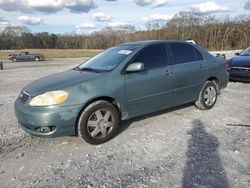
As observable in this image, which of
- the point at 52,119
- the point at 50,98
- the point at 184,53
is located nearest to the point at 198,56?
the point at 184,53

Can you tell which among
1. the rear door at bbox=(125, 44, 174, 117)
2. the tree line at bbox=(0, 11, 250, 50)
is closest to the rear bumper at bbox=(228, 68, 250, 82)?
the rear door at bbox=(125, 44, 174, 117)

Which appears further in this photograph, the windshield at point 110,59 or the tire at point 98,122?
the windshield at point 110,59

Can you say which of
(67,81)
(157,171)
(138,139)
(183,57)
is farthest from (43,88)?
(183,57)

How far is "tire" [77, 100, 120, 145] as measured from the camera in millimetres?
4379

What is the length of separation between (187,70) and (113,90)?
1.98 m

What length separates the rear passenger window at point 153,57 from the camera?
518 cm

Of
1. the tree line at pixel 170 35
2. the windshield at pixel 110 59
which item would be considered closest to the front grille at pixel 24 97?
the windshield at pixel 110 59

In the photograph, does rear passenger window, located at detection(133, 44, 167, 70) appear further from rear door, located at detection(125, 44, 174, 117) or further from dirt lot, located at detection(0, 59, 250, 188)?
dirt lot, located at detection(0, 59, 250, 188)

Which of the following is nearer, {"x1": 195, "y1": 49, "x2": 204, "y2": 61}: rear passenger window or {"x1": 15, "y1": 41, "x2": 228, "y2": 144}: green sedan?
{"x1": 15, "y1": 41, "x2": 228, "y2": 144}: green sedan

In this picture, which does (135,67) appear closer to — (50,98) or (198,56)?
(50,98)

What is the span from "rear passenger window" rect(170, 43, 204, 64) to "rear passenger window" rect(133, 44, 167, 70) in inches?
11.7

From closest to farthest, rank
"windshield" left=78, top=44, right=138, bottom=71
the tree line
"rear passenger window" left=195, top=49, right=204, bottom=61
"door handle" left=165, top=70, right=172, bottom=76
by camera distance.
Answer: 1. "windshield" left=78, top=44, right=138, bottom=71
2. "door handle" left=165, top=70, right=172, bottom=76
3. "rear passenger window" left=195, top=49, right=204, bottom=61
4. the tree line

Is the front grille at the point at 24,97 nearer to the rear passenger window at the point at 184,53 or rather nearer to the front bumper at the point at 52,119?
the front bumper at the point at 52,119

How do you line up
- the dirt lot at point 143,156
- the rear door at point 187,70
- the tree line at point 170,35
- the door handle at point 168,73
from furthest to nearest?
the tree line at point 170,35 < the rear door at point 187,70 < the door handle at point 168,73 < the dirt lot at point 143,156
